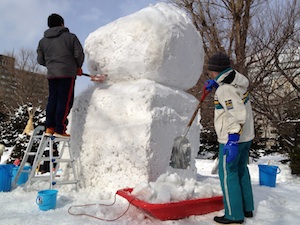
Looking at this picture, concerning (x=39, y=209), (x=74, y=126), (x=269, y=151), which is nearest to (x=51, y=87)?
(x=74, y=126)

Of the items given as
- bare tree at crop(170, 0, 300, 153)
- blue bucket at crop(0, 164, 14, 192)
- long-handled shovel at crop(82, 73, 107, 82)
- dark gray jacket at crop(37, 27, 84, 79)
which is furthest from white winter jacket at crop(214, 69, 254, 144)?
bare tree at crop(170, 0, 300, 153)

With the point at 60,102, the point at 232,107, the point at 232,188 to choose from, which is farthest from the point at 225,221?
the point at 60,102

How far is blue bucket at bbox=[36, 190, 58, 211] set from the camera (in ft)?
7.96

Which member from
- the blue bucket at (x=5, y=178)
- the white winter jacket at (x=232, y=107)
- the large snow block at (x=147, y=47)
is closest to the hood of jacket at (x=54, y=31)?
the large snow block at (x=147, y=47)

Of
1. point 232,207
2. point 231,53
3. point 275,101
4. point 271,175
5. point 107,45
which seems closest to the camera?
point 232,207

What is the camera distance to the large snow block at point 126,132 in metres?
2.97

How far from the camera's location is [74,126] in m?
3.50

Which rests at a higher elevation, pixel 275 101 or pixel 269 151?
pixel 275 101

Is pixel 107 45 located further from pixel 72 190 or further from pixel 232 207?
pixel 232 207

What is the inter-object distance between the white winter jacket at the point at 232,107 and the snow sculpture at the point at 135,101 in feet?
2.40

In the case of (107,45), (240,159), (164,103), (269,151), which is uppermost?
(107,45)

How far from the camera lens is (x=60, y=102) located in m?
3.24

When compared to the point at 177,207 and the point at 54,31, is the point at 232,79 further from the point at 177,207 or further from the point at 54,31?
the point at 54,31

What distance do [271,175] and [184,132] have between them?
1.76 meters
